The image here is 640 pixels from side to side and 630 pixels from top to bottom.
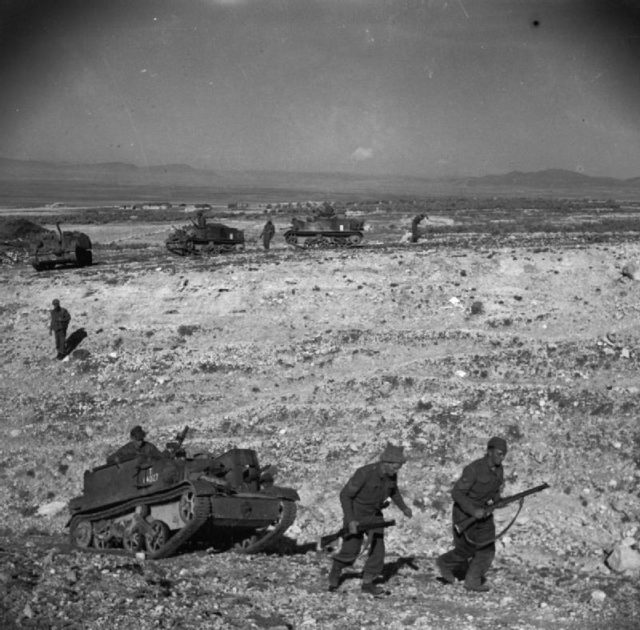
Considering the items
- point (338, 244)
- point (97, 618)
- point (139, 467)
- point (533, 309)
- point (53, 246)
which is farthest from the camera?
point (338, 244)

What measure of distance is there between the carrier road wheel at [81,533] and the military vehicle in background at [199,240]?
2350 cm

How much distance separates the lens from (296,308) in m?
26.5

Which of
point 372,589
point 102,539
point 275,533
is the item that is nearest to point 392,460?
point 372,589

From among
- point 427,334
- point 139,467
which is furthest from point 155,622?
point 427,334

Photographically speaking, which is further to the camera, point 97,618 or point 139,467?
point 139,467

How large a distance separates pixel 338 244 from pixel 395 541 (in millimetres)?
24226

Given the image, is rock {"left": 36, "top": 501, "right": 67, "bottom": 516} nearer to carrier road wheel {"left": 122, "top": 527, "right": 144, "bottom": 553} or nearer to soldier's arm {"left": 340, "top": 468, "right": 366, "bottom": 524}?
carrier road wheel {"left": 122, "top": 527, "right": 144, "bottom": 553}

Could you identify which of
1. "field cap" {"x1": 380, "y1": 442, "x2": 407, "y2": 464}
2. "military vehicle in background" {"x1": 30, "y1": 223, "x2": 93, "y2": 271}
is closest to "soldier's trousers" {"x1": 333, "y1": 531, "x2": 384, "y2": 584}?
"field cap" {"x1": 380, "y1": 442, "x2": 407, "y2": 464}

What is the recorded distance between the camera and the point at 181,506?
13672mm

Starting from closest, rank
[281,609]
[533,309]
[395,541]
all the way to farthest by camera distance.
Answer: [281,609] → [395,541] → [533,309]

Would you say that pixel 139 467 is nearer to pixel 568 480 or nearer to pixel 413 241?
pixel 568 480

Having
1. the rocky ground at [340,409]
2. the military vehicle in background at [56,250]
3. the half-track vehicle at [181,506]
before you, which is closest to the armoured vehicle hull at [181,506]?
the half-track vehicle at [181,506]

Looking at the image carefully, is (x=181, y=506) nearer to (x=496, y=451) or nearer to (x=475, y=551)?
(x=475, y=551)

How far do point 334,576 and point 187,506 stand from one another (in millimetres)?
3062
